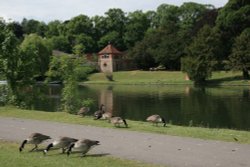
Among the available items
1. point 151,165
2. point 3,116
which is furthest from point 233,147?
point 3,116

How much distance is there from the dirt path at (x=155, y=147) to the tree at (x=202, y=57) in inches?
2557

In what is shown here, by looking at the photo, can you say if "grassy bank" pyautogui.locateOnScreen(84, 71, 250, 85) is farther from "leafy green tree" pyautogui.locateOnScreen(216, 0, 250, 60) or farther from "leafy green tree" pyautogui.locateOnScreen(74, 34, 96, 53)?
"leafy green tree" pyautogui.locateOnScreen(74, 34, 96, 53)

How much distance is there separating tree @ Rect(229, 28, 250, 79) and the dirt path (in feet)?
212

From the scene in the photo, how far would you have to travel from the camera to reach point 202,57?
3260 inches

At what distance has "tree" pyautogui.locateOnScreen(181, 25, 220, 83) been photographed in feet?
267

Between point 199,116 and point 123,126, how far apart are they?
661 inches

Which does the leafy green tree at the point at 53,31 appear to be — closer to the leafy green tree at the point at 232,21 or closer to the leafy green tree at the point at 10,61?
the leafy green tree at the point at 232,21

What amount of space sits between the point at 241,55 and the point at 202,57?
7194 millimetres

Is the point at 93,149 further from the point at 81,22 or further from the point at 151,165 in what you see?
the point at 81,22

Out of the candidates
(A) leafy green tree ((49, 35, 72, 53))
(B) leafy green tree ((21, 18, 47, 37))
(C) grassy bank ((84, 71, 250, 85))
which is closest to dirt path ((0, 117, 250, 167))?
(C) grassy bank ((84, 71, 250, 85))

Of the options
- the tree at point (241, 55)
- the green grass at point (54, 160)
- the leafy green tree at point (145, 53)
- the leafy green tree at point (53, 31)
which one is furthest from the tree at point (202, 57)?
the leafy green tree at point (53, 31)

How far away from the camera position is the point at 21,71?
31.7 metres

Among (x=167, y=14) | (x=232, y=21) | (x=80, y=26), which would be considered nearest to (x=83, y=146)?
(x=232, y=21)

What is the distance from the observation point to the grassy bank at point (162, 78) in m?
81.9
